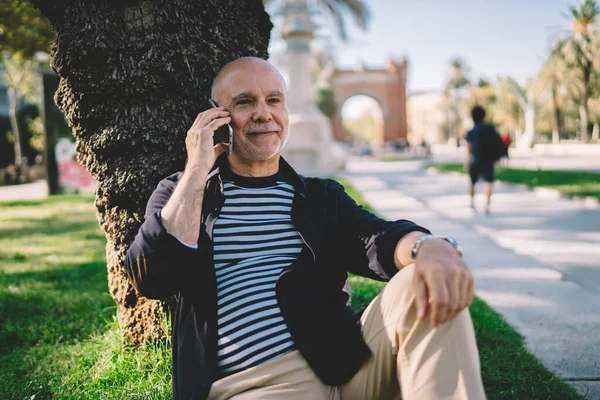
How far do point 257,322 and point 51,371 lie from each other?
64.1 inches

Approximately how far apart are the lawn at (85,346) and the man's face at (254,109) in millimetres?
1210

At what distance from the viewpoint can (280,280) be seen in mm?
1903

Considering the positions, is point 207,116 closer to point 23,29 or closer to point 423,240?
point 423,240

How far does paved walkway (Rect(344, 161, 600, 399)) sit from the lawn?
0.69ft

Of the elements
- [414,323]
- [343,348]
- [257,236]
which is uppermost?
[257,236]

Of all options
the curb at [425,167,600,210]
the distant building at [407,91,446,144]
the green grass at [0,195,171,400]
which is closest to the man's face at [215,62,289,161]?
the green grass at [0,195,171,400]

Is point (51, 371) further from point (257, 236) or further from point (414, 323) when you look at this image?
point (414, 323)

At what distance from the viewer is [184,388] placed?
5.96ft

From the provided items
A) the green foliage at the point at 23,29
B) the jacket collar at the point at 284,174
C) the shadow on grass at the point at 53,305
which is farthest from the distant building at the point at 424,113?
the jacket collar at the point at 284,174

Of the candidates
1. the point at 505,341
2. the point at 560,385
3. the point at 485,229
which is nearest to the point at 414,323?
the point at 560,385

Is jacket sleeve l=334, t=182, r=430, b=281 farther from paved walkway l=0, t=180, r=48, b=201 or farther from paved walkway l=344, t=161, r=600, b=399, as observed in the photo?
paved walkway l=0, t=180, r=48, b=201

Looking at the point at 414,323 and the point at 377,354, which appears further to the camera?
the point at 377,354

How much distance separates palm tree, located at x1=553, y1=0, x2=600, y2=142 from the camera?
37.8 m

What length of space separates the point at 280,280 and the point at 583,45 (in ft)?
145
